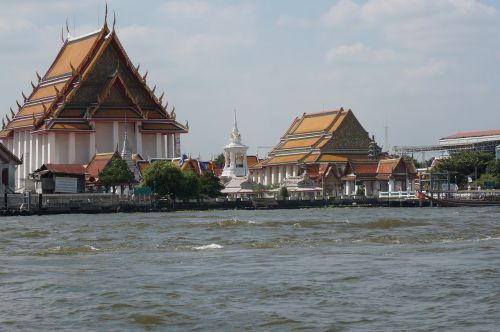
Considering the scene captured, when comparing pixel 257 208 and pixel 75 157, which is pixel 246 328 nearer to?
pixel 257 208

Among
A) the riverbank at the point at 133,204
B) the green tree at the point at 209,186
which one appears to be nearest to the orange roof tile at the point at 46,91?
the green tree at the point at 209,186

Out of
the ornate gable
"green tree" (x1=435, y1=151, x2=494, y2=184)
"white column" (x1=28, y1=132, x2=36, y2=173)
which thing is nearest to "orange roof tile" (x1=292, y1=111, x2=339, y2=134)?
the ornate gable

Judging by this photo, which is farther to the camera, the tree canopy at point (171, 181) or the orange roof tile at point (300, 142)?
the orange roof tile at point (300, 142)

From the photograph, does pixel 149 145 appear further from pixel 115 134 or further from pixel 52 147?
pixel 52 147

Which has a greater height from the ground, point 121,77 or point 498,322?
point 121,77

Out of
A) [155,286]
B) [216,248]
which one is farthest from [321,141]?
[155,286]

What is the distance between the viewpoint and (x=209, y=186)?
82.6 meters

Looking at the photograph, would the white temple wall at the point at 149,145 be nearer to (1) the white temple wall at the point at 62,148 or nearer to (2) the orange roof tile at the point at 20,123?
(1) the white temple wall at the point at 62,148

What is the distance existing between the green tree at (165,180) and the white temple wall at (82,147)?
1689 cm

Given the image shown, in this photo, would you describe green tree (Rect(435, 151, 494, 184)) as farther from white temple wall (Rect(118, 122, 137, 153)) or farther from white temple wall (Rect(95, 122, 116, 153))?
white temple wall (Rect(95, 122, 116, 153))

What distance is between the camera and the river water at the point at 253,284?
1631 cm

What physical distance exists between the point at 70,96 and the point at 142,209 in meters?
25.0

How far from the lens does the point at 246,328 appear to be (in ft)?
51.5

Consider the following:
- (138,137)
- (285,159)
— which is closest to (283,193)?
(138,137)
